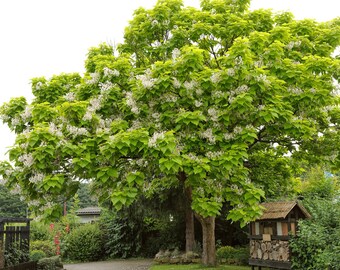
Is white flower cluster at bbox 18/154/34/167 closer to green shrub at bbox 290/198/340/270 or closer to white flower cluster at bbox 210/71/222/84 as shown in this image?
white flower cluster at bbox 210/71/222/84

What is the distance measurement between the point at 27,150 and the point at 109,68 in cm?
362

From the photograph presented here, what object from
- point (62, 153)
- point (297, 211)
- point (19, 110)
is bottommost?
point (297, 211)

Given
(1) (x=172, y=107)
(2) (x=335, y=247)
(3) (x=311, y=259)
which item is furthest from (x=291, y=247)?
(1) (x=172, y=107)

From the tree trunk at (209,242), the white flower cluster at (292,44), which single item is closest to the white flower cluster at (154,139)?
the white flower cluster at (292,44)

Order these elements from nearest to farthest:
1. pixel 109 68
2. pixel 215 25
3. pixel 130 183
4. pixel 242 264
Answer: pixel 130 183
pixel 109 68
pixel 215 25
pixel 242 264

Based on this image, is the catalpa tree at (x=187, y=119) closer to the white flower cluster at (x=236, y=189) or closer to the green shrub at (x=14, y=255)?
the white flower cluster at (x=236, y=189)

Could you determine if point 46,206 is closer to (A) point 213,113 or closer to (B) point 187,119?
(B) point 187,119

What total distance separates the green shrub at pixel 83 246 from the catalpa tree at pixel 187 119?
1537 centimetres

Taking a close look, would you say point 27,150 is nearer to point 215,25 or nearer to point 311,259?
point 215,25

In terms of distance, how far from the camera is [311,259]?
42.0 ft

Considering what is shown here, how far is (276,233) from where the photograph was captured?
14414 millimetres

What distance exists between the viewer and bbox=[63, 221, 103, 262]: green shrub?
89.7 feet

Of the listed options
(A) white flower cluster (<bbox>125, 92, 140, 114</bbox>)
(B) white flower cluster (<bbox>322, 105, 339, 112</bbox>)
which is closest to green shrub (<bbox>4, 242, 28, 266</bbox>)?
(A) white flower cluster (<bbox>125, 92, 140, 114</bbox>)

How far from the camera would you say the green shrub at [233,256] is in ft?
63.0
